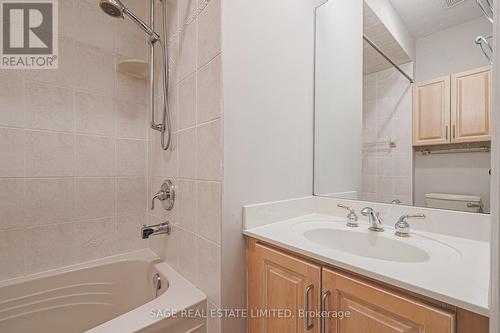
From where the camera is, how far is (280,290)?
30.9 inches

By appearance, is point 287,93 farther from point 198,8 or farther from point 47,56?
point 47,56

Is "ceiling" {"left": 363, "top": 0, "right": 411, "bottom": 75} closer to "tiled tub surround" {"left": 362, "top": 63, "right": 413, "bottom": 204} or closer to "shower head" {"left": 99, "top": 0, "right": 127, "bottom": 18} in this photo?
"tiled tub surround" {"left": 362, "top": 63, "right": 413, "bottom": 204}

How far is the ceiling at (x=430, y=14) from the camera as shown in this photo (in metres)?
0.83

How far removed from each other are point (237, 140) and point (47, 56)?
1.22m

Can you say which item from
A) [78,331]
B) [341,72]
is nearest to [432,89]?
[341,72]

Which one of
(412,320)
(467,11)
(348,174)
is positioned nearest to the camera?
(412,320)

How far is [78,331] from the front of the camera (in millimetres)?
1194

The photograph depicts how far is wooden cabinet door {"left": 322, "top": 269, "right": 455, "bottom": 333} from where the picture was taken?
1.55ft

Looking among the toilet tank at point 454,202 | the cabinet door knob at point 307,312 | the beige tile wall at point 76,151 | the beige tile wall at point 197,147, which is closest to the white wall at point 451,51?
the toilet tank at point 454,202

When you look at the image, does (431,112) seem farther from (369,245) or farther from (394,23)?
(369,245)

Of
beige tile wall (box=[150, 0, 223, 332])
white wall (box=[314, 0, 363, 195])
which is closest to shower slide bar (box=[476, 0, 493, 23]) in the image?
white wall (box=[314, 0, 363, 195])

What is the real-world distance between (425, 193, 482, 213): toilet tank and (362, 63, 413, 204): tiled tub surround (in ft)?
0.23

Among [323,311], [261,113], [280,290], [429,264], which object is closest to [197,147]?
[261,113]

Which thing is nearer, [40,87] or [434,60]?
[434,60]
